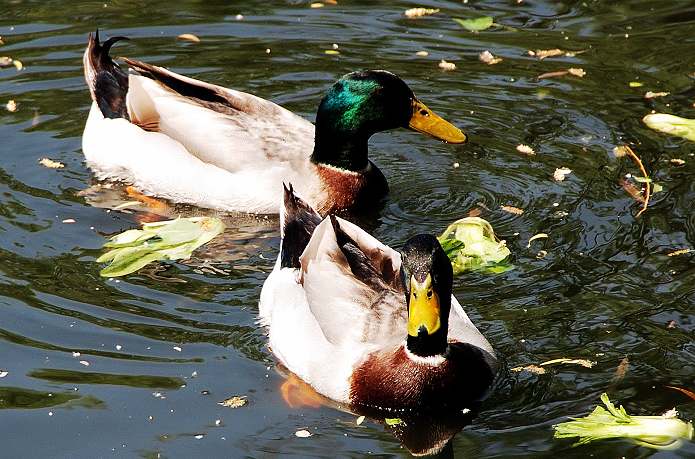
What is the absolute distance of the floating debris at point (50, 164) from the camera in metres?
9.74

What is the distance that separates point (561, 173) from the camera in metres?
9.47

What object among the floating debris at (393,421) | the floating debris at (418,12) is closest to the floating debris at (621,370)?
the floating debris at (393,421)

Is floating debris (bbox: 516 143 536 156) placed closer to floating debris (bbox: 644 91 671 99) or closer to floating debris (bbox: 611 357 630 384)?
floating debris (bbox: 644 91 671 99)

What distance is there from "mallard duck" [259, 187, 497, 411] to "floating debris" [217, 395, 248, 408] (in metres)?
0.39

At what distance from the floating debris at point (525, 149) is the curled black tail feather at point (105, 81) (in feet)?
9.42

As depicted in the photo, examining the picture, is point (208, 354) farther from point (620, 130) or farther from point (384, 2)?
point (384, 2)

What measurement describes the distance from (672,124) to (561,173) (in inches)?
45.4

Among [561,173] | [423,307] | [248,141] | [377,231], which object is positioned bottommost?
[377,231]

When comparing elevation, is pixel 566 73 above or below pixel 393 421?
above

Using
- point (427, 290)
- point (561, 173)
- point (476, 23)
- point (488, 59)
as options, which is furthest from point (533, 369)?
point (476, 23)

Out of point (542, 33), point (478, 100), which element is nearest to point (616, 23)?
point (542, 33)

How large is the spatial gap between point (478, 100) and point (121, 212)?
3.11m

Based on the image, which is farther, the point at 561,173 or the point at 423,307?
the point at 561,173

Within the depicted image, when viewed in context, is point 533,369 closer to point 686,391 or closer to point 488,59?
point 686,391
